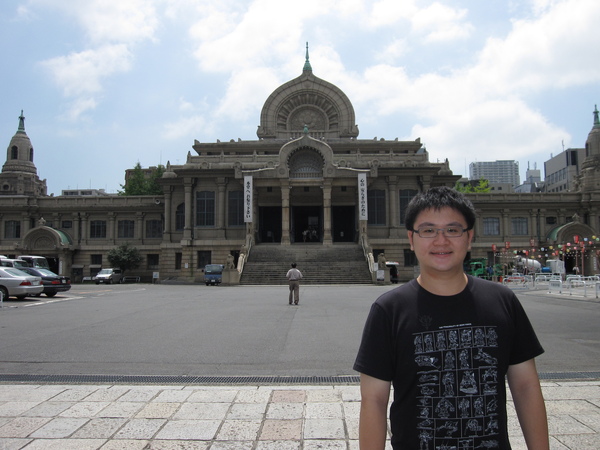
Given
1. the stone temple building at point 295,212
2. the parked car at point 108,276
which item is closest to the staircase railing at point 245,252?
the stone temple building at point 295,212

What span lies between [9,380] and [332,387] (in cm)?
483

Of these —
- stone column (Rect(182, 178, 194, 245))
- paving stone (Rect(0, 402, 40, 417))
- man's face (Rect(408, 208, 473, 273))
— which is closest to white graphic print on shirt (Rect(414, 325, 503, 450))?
man's face (Rect(408, 208, 473, 273))

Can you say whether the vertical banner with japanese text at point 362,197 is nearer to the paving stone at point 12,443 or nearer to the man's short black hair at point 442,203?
the paving stone at point 12,443

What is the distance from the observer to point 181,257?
4675cm

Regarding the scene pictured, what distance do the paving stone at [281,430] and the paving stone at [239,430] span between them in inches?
3.5

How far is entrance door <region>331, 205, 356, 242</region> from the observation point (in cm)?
4909

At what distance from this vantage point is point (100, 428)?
5.17 metres

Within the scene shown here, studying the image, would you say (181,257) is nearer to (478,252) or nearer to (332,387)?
(478,252)

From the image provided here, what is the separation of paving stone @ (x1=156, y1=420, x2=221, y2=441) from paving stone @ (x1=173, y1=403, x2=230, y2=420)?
149 millimetres

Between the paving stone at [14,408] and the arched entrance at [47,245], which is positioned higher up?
the arched entrance at [47,245]

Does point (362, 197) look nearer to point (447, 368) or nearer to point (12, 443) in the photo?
point (12, 443)

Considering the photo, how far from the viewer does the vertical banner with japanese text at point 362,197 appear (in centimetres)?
4191

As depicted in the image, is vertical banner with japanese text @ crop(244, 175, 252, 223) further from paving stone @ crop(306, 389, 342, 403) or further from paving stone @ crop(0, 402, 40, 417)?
paving stone @ crop(0, 402, 40, 417)

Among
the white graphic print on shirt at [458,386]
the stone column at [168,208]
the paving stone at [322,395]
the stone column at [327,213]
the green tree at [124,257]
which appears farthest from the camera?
the green tree at [124,257]
